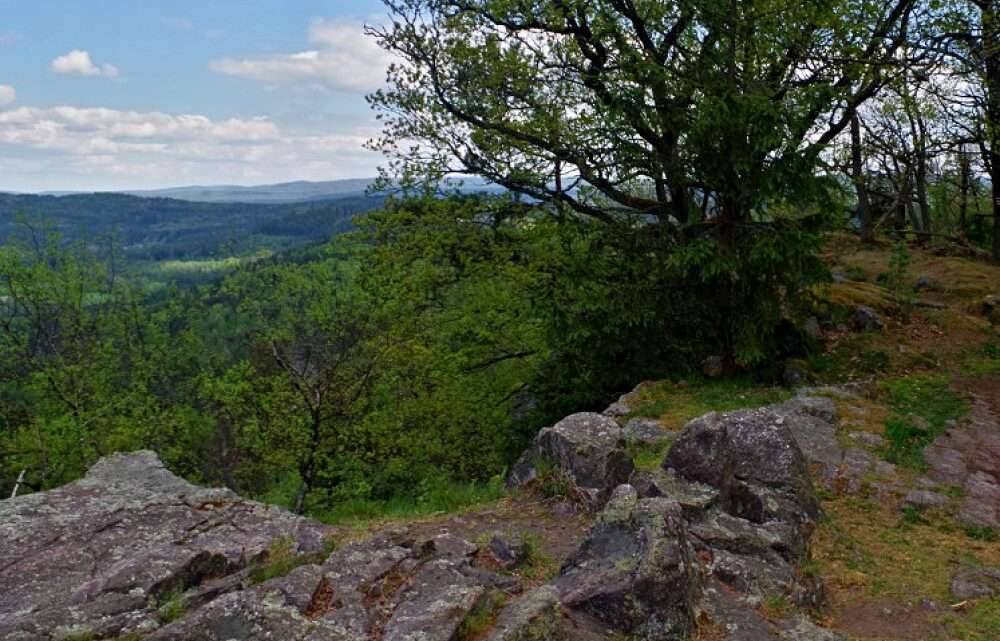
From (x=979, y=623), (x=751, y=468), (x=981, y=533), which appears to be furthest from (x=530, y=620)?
(x=981, y=533)

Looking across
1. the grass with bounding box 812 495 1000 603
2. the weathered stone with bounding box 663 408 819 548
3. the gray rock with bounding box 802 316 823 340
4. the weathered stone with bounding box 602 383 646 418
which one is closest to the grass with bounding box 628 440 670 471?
the weathered stone with bounding box 663 408 819 548

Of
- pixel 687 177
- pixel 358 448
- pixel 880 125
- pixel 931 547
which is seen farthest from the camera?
pixel 880 125

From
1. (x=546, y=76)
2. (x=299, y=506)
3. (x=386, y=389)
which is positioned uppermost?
(x=546, y=76)

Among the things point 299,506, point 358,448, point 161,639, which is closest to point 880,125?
point 358,448

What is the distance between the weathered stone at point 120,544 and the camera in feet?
20.0

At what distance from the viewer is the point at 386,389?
22000mm

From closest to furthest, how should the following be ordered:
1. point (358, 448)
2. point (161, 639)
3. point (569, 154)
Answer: point (161, 639) < point (569, 154) < point (358, 448)

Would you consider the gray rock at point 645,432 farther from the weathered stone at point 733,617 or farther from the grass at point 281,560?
the grass at point 281,560

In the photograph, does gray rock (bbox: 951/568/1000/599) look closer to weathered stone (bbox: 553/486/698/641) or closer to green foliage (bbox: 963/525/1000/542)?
green foliage (bbox: 963/525/1000/542)

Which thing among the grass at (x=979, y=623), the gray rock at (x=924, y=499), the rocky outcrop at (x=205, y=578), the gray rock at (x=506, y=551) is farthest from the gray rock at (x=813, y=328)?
the rocky outcrop at (x=205, y=578)

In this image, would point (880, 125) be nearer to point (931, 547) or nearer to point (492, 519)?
point (931, 547)

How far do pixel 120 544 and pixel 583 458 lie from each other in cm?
568

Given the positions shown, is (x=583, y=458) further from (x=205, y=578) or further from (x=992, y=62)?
(x=992, y=62)

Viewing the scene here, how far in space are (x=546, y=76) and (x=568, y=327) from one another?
6.77 metres
